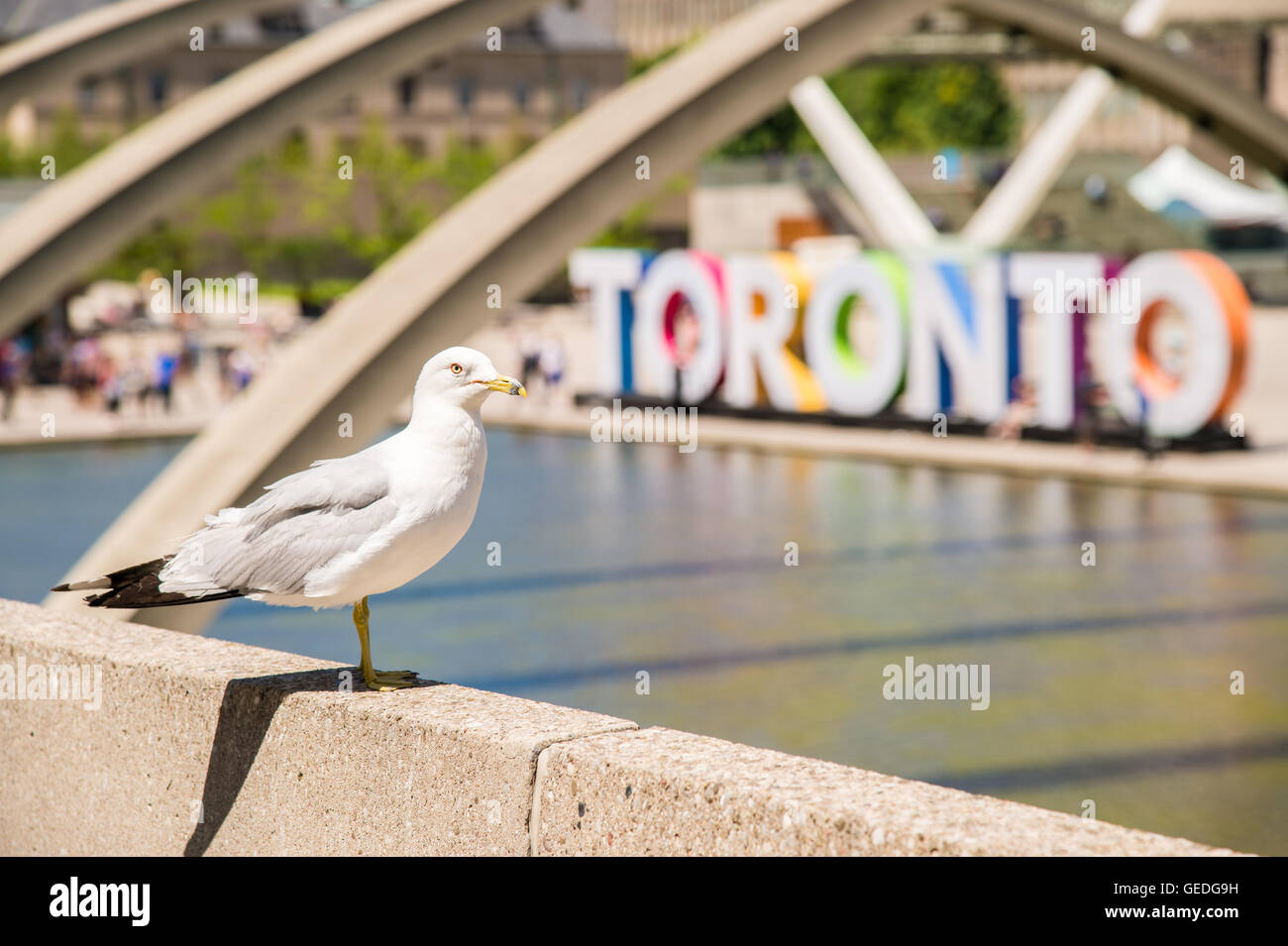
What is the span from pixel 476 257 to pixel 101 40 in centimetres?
1139

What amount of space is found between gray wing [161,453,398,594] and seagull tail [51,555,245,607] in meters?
0.02

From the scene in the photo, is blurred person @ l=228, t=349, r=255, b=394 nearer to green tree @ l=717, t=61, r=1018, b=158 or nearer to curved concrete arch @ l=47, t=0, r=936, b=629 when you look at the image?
curved concrete arch @ l=47, t=0, r=936, b=629

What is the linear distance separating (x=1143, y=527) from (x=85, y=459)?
74.6 feet

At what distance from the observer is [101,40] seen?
23.1 meters

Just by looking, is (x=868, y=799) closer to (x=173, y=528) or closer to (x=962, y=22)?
(x=173, y=528)

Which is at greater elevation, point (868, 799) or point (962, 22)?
point (962, 22)

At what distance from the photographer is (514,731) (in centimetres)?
546

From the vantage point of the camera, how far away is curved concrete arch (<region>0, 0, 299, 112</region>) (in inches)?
865

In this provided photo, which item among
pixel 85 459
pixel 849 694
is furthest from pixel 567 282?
pixel 849 694

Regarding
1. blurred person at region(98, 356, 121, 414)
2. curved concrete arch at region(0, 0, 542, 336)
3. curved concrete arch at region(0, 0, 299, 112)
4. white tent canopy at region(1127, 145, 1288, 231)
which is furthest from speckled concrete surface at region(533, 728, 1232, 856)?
white tent canopy at region(1127, 145, 1288, 231)

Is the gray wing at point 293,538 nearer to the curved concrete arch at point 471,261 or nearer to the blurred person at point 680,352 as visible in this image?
the curved concrete arch at point 471,261

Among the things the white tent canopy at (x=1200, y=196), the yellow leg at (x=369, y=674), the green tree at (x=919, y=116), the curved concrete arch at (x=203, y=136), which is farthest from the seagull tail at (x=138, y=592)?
the green tree at (x=919, y=116)

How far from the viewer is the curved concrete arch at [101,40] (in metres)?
22.0

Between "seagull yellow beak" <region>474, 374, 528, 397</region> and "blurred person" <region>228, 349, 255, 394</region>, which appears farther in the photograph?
"blurred person" <region>228, 349, 255, 394</region>
